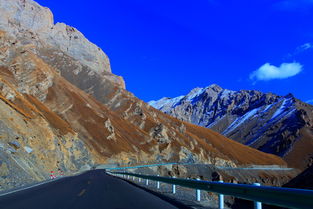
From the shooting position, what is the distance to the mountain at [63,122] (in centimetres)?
3814

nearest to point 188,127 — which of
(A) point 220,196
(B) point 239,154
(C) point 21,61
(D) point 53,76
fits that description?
(B) point 239,154

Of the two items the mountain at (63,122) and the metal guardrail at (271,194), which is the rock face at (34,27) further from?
the metal guardrail at (271,194)

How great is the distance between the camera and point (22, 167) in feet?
83.3

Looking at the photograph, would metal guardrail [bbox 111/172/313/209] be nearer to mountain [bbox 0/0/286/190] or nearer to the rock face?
mountain [bbox 0/0/286/190]

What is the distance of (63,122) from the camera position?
76.9 metres

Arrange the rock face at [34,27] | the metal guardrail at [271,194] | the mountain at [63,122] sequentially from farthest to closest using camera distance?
the rock face at [34,27]
the mountain at [63,122]
the metal guardrail at [271,194]

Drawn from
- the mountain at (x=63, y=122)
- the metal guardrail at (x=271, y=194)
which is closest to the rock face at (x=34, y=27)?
the mountain at (x=63, y=122)

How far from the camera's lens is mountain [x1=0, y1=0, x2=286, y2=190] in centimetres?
3814

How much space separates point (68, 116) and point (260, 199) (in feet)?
290

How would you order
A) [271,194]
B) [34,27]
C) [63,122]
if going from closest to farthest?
[271,194] → [63,122] → [34,27]

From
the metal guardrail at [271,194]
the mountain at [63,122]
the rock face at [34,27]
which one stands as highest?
the rock face at [34,27]

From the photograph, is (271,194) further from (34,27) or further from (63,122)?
(34,27)

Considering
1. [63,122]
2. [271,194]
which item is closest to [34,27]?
[63,122]

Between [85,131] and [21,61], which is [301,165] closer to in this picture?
[85,131]
